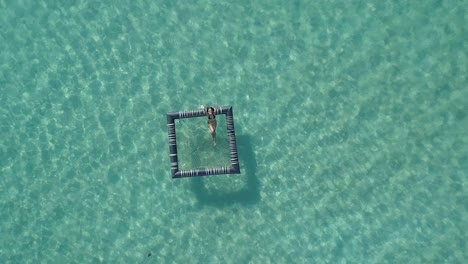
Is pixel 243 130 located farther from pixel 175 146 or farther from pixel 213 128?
pixel 175 146

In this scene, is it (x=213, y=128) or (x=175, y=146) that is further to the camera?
(x=213, y=128)

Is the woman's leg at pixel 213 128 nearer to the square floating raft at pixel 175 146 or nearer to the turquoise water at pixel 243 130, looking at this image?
the square floating raft at pixel 175 146

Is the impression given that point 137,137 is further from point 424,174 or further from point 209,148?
point 424,174

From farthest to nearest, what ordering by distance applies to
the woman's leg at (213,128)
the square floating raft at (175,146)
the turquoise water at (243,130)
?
the turquoise water at (243,130), the woman's leg at (213,128), the square floating raft at (175,146)

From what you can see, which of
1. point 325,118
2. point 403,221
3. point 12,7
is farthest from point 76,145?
point 403,221

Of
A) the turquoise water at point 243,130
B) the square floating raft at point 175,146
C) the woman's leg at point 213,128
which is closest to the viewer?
the square floating raft at point 175,146

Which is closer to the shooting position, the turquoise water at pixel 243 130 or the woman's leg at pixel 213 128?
the woman's leg at pixel 213 128

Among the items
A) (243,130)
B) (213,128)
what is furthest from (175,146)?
(243,130)

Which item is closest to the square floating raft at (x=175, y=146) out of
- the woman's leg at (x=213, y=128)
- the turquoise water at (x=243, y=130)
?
the woman's leg at (x=213, y=128)
